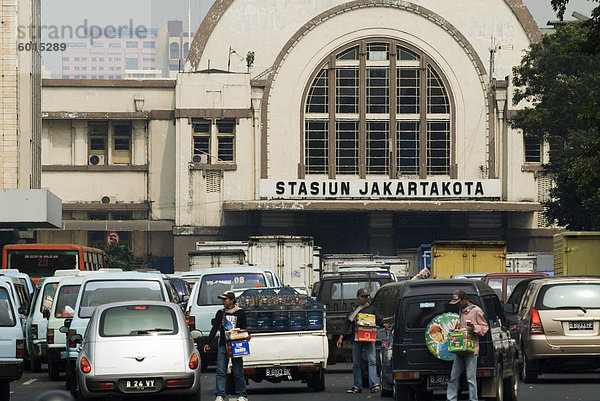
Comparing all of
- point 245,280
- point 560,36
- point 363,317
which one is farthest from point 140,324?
point 560,36

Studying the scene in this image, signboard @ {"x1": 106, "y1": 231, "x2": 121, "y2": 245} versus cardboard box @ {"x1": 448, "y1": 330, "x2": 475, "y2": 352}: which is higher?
signboard @ {"x1": 106, "y1": 231, "x2": 121, "y2": 245}

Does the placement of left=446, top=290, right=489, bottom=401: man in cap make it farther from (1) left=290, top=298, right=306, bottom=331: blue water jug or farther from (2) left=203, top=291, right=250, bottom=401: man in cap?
(1) left=290, top=298, right=306, bottom=331: blue water jug

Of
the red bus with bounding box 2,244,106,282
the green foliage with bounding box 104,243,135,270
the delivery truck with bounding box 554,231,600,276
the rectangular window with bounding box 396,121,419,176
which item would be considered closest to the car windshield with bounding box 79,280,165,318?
the delivery truck with bounding box 554,231,600,276

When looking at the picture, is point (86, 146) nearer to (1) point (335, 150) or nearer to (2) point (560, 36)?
(1) point (335, 150)

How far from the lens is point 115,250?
6850 centimetres

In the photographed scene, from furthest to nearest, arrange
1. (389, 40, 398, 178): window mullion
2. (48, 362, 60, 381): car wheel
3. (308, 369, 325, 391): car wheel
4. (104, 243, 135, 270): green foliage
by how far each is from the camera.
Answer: (389, 40, 398, 178): window mullion → (104, 243, 135, 270): green foliage → (48, 362, 60, 381): car wheel → (308, 369, 325, 391): car wheel

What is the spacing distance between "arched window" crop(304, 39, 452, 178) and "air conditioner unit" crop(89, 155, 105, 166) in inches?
452

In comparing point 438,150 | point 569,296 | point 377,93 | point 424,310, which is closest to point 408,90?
point 377,93

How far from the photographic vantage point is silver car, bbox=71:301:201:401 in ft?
55.9

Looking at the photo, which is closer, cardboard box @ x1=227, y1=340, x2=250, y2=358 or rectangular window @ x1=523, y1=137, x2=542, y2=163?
cardboard box @ x1=227, y1=340, x2=250, y2=358

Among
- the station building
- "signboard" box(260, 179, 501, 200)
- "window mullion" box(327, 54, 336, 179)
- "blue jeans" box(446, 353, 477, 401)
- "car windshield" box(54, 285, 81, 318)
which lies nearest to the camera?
"blue jeans" box(446, 353, 477, 401)

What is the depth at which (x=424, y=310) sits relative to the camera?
17.3m

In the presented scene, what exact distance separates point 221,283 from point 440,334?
10713 millimetres

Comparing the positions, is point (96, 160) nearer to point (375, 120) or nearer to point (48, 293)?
point (375, 120)
